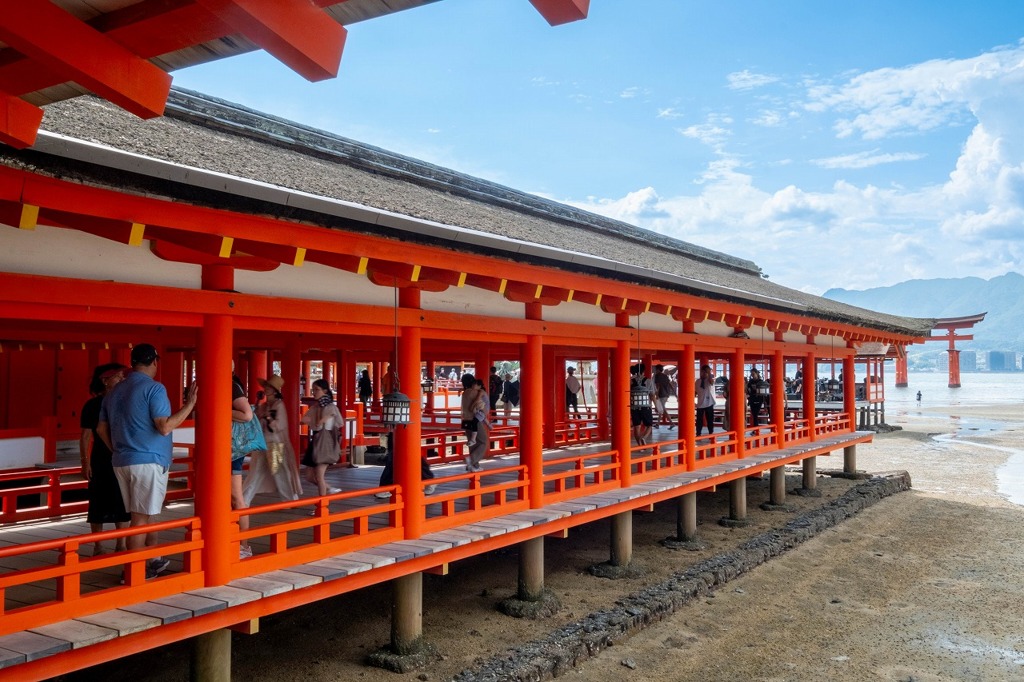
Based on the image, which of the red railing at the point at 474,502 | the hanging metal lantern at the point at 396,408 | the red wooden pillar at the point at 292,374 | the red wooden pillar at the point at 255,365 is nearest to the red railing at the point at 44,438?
the red wooden pillar at the point at 255,365

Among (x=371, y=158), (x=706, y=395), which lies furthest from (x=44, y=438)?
(x=706, y=395)

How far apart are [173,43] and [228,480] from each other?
405cm

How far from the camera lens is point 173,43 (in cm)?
246

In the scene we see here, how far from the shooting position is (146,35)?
7.97ft

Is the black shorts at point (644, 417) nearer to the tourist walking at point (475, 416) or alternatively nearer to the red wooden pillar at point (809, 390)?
the tourist walking at point (475, 416)

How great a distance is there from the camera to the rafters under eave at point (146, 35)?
88.0 inches

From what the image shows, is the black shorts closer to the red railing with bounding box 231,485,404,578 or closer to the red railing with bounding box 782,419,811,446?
the red railing with bounding box 782,419,811,446

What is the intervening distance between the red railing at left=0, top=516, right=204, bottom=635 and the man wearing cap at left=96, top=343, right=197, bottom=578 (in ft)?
1.07

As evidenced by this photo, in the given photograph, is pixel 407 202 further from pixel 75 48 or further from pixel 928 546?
pixel 928 546

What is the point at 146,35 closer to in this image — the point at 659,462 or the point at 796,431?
the point at 659,462

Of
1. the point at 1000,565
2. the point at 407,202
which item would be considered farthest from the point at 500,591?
the point at 1000,565

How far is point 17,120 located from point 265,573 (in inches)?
158

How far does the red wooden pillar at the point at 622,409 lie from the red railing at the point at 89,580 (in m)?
6.34

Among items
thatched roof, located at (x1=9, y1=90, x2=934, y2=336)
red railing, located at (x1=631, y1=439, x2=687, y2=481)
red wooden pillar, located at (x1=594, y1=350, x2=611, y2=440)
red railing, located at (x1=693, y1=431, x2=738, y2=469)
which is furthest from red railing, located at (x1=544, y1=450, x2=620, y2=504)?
red wooden pillar, located at (x1=594, y1=350, x2=611, y2=440)
